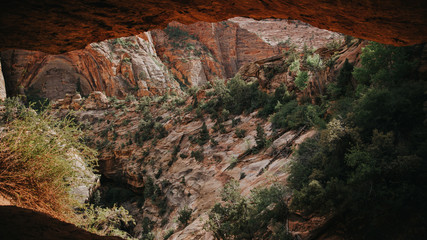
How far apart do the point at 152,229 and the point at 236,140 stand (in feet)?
37.8

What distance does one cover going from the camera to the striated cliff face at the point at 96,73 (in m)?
35.5

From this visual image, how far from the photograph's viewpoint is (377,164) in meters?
5.80

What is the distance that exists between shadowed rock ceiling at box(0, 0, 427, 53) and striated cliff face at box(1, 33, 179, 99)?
3535 cm

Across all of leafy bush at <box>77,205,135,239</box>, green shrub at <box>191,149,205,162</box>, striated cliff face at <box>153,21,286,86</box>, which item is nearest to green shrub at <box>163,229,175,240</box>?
green shrub at <box>191,149,205,162</box>

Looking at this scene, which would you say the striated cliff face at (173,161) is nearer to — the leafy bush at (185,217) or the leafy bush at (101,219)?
the leafy bush at (185,217)

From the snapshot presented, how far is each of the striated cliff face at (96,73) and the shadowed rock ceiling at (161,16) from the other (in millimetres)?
35346

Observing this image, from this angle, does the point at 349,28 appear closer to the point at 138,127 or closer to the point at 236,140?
the point at 236,140

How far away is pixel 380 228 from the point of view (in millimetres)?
4805

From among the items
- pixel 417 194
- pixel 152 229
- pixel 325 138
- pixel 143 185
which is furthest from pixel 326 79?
pixel 143 185

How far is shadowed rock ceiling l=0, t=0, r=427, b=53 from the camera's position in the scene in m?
2.74

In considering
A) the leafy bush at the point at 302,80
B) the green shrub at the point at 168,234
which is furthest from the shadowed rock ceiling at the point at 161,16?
the green shrub at the point at 168,234

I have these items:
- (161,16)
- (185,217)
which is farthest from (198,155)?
(161,16)

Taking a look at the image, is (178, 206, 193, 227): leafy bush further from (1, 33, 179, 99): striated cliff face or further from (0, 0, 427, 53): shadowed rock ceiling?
(1, 33, 179, 99): striated cliff face

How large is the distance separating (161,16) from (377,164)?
725 cm
